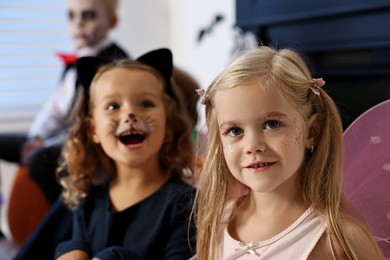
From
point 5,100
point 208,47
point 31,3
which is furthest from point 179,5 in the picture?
point 5,100

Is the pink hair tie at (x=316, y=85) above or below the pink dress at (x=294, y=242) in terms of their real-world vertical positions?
above

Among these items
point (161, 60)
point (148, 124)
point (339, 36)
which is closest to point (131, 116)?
point (148, 124)

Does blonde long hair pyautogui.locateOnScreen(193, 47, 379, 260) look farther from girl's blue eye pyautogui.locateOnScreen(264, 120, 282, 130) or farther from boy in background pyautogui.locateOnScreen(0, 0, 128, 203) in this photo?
boy in background pyautogui.locateOnScreen(0, 0, 128, 203)

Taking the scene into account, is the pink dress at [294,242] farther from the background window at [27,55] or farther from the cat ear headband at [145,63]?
the background window at [27,55]

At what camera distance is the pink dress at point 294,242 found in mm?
867

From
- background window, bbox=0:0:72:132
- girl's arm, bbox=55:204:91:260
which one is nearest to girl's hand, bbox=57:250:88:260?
girl's arm, bbox=55:204:91:260

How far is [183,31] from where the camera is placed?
2.97 meters

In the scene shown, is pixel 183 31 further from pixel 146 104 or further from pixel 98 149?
pixel 146 104

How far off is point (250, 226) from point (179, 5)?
2167 mm

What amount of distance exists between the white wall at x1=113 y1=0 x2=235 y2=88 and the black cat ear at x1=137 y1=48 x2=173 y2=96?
1300 mm

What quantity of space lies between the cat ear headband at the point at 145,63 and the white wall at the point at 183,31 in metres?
1.29

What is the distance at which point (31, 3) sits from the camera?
306cm

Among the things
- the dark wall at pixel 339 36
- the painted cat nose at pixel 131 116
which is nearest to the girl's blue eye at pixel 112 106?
the painted cat nose at pixel 131 116

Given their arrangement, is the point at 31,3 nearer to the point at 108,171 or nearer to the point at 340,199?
the point at 108,171
